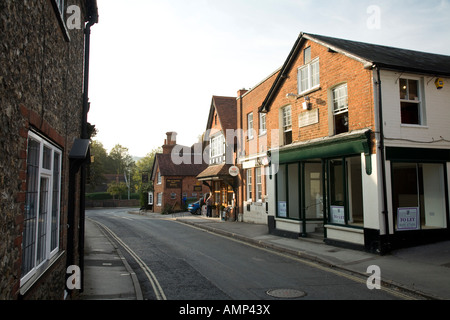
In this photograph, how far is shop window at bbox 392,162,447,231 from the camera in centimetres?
1164

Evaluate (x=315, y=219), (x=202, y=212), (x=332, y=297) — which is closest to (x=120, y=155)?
(x=202, y=212)

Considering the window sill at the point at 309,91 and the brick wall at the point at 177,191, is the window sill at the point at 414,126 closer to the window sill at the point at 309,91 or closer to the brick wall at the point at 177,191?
the window sill at the point at 309,91

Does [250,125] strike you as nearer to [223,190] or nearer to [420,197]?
[223,190]

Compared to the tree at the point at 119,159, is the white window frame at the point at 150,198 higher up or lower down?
lower down

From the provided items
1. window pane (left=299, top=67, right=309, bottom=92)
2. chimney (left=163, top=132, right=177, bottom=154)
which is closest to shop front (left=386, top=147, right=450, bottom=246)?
window pane (left=299, top=67, right=309, bottom=92)

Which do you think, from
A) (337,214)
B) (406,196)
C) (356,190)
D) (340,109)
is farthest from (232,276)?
(356,190)

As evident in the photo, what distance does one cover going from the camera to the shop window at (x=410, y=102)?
476 inches

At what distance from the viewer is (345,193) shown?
41.6 ft

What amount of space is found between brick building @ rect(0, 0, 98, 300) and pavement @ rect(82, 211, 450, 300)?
1.03 m

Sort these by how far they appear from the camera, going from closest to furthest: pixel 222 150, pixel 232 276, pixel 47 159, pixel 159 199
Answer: pixel 47 159
pixel 232 276
pixel 222 150
pixel 159 199

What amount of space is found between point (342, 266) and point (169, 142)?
3913cm

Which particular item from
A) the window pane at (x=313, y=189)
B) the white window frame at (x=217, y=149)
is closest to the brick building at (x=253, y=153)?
the white window frame at (x=217, y=149)

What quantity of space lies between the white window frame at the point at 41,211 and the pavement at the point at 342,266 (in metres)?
2.29
